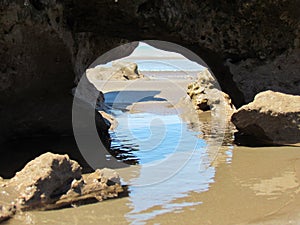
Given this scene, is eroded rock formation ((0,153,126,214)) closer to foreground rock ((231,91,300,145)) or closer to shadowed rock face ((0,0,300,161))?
shadowed rock face ((0,0,300,161))

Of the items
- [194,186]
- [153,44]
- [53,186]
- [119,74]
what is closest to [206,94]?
[153,44]

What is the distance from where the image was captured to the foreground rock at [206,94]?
1004 centimetres

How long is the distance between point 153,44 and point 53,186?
4.39 meters

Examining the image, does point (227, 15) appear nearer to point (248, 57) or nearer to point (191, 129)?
point (248, 57)

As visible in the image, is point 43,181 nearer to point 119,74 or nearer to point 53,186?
point 53,186

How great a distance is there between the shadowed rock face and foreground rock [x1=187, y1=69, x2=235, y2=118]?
2.25 metres

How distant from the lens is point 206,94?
10492 millimetres

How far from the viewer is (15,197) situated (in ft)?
11.8

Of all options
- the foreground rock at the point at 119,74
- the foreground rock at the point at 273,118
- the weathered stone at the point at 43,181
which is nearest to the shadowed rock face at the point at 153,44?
the foreground rock at the point at 273,118

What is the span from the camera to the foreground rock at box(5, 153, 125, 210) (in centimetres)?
361

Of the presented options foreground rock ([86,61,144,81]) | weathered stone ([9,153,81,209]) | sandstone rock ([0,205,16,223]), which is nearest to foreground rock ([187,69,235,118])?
weathered stone ([9,153,81,209])

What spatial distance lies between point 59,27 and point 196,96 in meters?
5.51

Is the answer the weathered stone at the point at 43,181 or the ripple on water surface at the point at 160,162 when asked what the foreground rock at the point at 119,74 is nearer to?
the ripple on water surface at the point at 160,162

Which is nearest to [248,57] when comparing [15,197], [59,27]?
[59,27]
